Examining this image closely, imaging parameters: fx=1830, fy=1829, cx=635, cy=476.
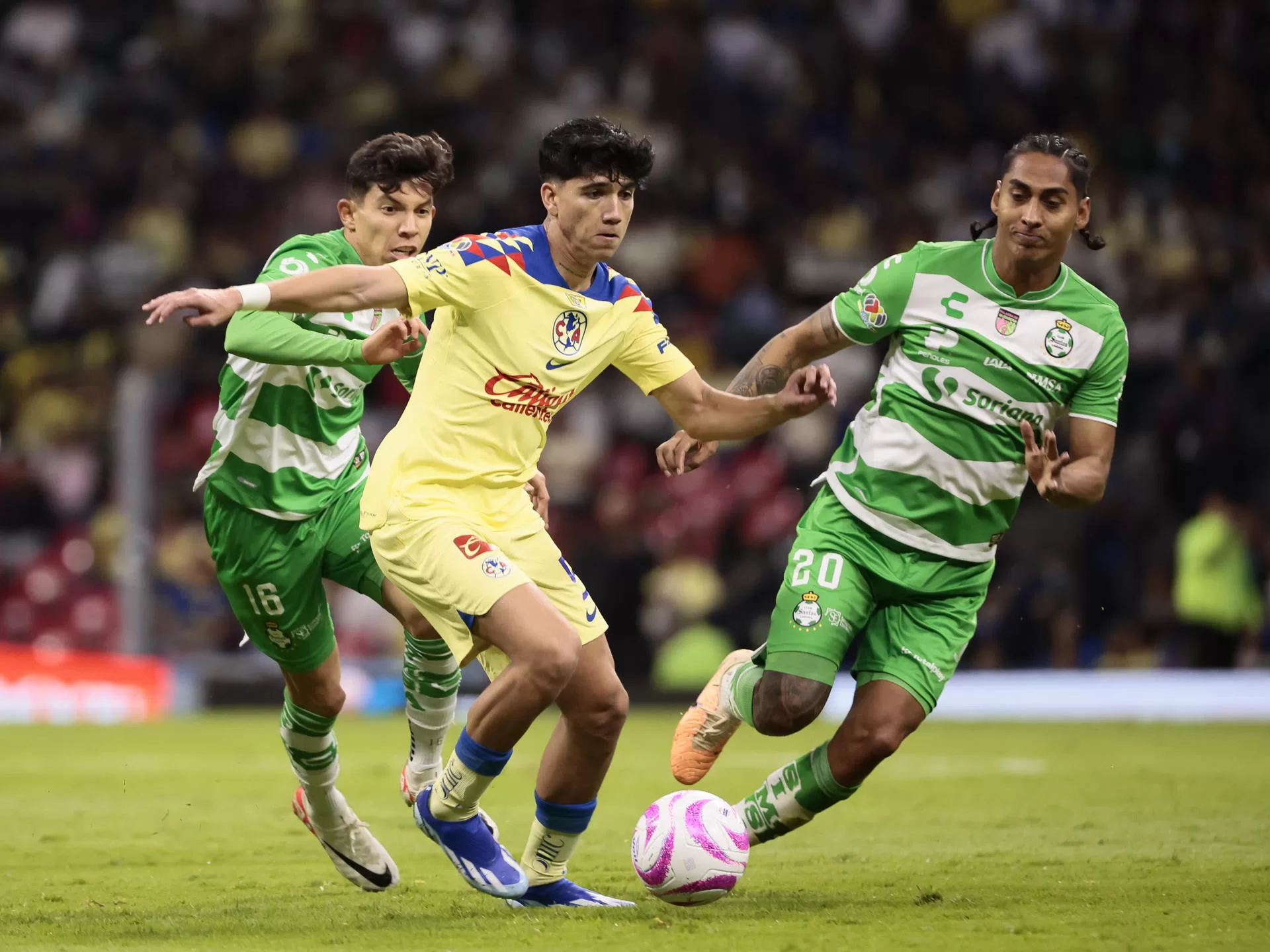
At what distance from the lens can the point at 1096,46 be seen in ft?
62.4

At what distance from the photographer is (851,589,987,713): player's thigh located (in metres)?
6.62

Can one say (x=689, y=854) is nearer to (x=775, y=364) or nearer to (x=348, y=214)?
(x=775, y=364)

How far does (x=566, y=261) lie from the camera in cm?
623

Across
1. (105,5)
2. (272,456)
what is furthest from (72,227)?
(272,456)

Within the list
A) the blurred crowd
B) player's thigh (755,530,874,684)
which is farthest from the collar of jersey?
the blurred crowd

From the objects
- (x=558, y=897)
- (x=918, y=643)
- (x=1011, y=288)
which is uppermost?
(x=1011, y=288)

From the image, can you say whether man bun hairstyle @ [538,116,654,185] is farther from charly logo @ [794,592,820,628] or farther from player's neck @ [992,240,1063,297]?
charly logo @ [794,592,820,628]

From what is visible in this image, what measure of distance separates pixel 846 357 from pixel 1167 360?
9.33 ft

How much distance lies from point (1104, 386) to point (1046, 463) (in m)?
0.55

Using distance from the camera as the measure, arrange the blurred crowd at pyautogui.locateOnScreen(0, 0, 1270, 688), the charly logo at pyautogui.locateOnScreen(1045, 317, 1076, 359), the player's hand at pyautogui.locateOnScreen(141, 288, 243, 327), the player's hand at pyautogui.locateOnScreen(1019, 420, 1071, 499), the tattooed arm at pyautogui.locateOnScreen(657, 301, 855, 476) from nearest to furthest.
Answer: the player's hand at pyautogui.locateOnScreen(141, 288, 243, 327)
the player's hand at pyautogui.locateOnScreen(1019, 420, 1071, 499)
the charly logo at pyautogui.locateOnScreen(1045, 317, 1076, 359)
the tattooed arm at pyautogui.locateOnScreen(657, 301, 855, 476)
the blurred crowd at pyautogui.locateOnScreen(0, 0, 1270, 688)

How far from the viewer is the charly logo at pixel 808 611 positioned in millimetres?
6590

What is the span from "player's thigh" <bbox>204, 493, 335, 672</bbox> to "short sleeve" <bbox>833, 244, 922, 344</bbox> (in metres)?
2.24

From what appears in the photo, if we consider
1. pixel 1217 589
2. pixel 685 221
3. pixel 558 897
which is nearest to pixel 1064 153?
pixel 558 897

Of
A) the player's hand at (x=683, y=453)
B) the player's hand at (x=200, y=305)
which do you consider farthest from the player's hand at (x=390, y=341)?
the player's hand at (x=683, y=453)
